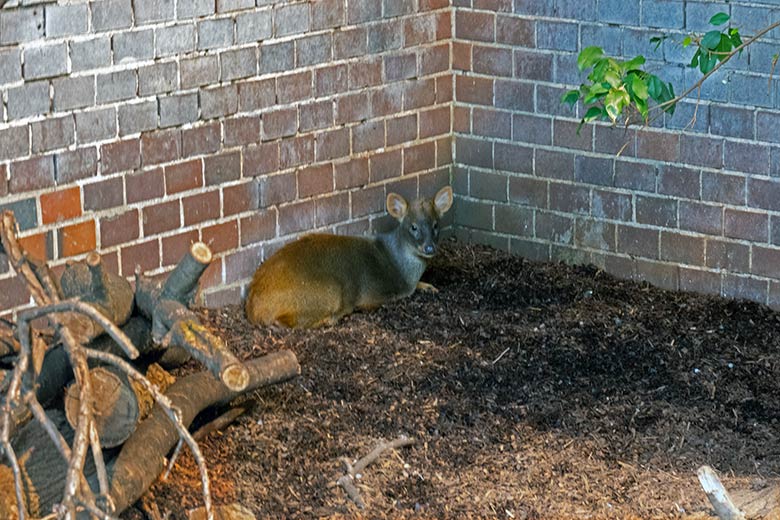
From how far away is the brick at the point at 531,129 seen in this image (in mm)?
8906

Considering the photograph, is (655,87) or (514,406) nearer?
(655,87)

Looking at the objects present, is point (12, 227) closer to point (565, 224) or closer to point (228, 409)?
point (228, 409)

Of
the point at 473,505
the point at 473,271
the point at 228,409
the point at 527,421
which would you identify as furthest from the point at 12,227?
the point at 473,271

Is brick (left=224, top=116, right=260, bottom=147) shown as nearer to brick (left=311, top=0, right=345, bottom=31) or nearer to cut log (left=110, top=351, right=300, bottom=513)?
brick (left=311, top=0, right=345, bottom=31)

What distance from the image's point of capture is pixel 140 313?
223 inches

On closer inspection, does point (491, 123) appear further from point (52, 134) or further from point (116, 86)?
point (52, 134)

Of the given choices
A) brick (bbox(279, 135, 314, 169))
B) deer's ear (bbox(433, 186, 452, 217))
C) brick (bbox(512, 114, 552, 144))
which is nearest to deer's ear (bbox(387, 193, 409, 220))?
deer's ear (bbox(433, 186, 452, 217))

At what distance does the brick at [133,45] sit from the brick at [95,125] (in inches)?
11.1

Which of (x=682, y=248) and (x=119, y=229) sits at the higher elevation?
(x=119, y=229)

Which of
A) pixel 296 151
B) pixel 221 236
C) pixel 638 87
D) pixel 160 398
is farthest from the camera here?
pixel 296 151

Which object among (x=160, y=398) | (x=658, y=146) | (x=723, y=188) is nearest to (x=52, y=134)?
(x=160, y=398)

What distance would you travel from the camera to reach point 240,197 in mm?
7996

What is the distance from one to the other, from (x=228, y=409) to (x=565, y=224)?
3234 millimetres

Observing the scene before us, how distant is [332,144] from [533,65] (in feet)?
4.61
